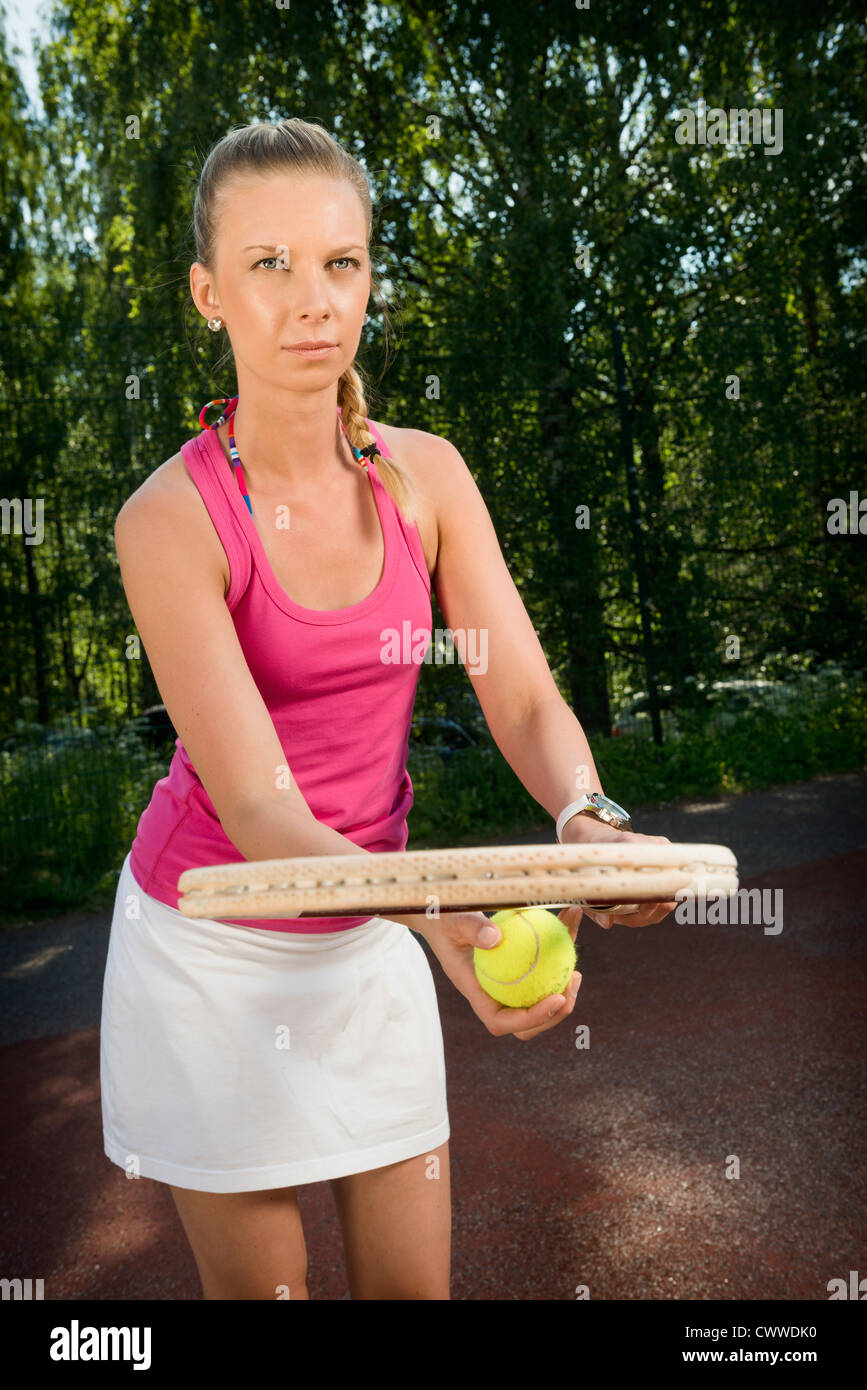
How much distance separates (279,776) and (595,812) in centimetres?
52

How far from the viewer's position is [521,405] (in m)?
8.78

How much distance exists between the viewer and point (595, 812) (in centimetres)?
184

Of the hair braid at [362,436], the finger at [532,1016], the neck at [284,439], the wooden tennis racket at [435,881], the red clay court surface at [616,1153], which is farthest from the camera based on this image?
the red clay court surface at [616,1153]

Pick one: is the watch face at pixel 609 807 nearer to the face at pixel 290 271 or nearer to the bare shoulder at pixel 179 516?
the bare shoulder at pixel 179 516

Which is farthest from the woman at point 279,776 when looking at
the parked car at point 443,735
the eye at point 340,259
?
the parked car at point 443,735

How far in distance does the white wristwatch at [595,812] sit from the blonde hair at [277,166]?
0.60 meters

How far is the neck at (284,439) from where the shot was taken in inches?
76.1

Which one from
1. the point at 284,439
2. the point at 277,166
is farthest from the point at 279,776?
the point at 277,166

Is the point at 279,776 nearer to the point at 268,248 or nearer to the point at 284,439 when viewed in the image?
the point at 284,439

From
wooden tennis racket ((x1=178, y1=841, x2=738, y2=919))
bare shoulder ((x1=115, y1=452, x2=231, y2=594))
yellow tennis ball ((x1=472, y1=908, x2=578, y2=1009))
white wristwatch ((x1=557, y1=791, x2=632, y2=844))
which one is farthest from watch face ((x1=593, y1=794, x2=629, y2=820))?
bare shoulder ((x1=115, y1=452, x2=231, y2=594))

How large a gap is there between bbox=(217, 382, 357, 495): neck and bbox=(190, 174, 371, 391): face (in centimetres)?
6

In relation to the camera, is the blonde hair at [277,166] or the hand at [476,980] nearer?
A: the hand at [476,980]

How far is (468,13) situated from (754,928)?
31.9 feet

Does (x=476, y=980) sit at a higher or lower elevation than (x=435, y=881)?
lower
